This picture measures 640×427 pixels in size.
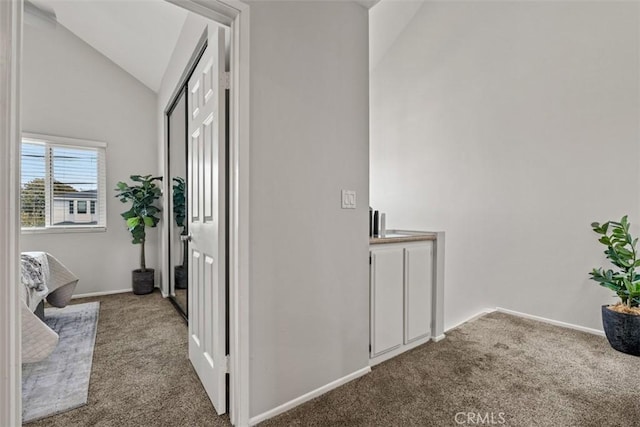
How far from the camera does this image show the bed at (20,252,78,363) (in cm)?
161

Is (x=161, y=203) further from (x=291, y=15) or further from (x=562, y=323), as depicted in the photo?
(x=562, y=323)

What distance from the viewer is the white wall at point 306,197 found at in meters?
1.47

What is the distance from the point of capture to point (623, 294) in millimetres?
2250

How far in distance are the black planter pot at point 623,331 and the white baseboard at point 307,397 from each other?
196cm

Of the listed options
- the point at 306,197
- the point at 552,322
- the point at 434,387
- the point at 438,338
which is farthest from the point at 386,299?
the point at 552,322

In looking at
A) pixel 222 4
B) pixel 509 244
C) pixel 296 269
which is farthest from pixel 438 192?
pixel 222 4

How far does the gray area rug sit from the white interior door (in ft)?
2.11

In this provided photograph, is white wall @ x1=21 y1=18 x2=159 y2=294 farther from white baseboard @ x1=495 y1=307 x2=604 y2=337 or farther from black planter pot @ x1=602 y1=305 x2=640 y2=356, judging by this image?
black planter pot @ x1=602 y1=305 x2=640 y2=356

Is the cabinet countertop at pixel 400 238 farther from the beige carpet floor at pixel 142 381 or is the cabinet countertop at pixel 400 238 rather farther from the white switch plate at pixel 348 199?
the beige carpet floor at pixel 142 381

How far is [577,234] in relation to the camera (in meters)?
2.71

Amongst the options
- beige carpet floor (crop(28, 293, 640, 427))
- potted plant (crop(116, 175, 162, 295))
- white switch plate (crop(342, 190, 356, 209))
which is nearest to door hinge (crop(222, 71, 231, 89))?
white switch plate (crop(342, 190, 356, 209))


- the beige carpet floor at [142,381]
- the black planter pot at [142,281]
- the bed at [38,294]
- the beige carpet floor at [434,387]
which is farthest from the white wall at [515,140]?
the bed at [38,294]

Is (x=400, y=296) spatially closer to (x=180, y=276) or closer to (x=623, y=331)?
(x=623, y=331)

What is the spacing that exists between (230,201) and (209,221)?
0.30m
